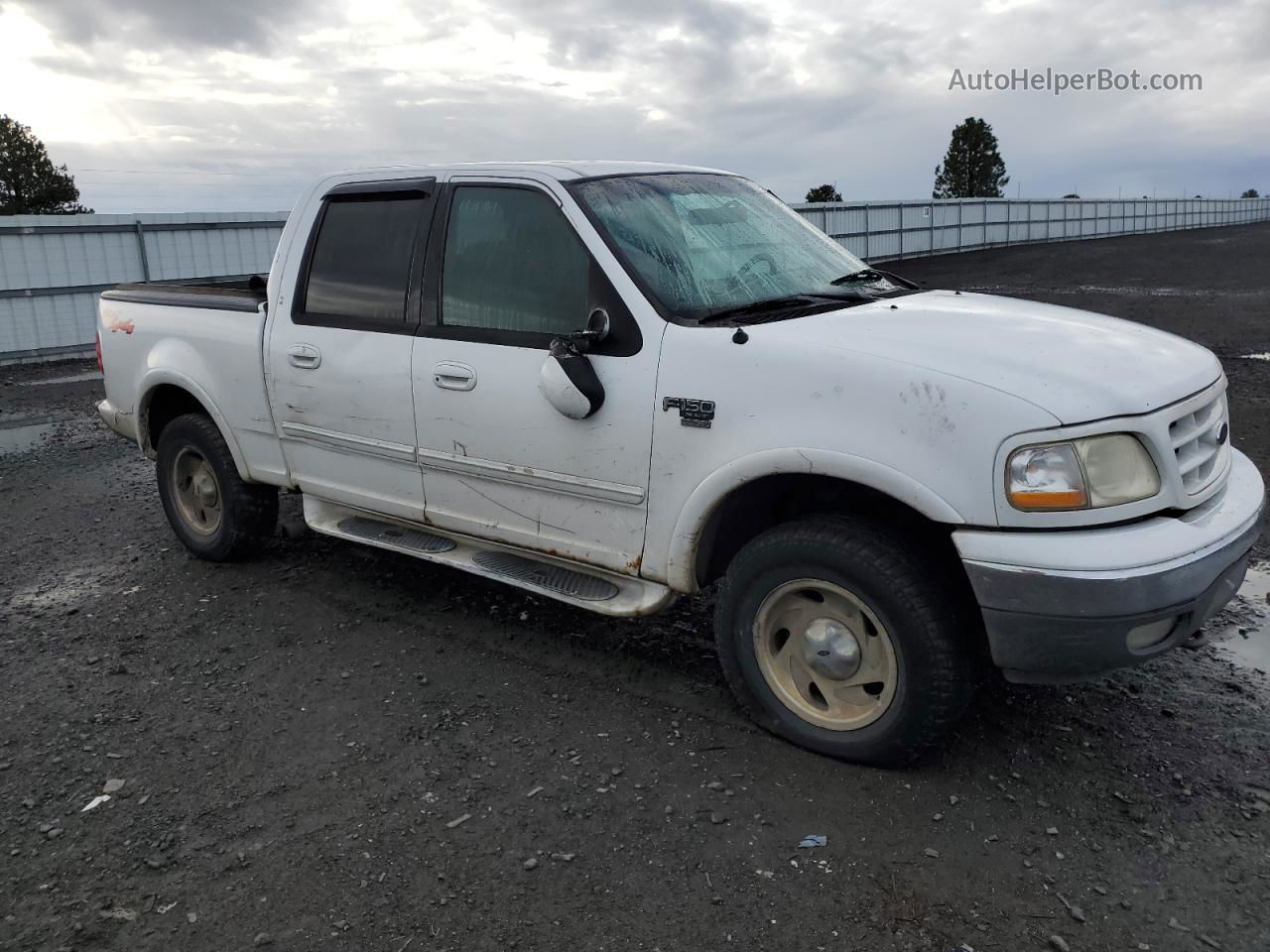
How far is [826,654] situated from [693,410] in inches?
35.8

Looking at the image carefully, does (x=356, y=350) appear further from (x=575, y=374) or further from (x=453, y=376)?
(x=575, y=374)

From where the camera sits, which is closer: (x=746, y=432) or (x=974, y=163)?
(x=746, y=432)

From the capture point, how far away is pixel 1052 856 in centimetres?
301

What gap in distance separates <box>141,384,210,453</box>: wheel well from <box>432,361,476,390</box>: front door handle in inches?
79.2

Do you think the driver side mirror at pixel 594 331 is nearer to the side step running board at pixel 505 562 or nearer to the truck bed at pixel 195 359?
the side step running board at pixel 505 562

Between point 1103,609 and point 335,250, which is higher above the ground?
point 335,250

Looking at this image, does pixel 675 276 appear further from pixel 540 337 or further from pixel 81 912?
pixel 81 912

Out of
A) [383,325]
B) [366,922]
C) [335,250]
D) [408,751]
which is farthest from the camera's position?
[335,250]

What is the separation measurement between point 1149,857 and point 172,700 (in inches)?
137

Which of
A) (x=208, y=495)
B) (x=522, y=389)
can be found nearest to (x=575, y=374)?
(x=522, y=389)

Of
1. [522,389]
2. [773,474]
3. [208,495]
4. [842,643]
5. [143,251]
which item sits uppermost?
[143,251]

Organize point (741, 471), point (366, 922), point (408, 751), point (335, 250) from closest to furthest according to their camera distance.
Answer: point (366, 922), point (741, 471), point (408, 751), point (335, 250)

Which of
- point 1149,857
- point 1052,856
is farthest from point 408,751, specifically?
point 1149,857

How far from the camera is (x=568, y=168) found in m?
4.19
